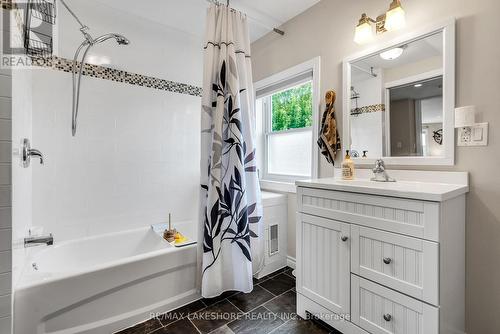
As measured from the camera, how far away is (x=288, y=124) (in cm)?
254

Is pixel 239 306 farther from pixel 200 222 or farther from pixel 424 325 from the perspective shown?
pixel 424 325

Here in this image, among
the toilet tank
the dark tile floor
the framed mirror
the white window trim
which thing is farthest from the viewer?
the toilet tank

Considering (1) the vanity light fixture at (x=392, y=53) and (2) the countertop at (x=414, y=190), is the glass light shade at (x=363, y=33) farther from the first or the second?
(2) the countertop at (x=414, y=190)

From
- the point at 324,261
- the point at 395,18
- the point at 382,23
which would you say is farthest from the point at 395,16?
the point at 324,261

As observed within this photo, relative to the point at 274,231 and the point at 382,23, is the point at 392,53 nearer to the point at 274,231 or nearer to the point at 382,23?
the point at 382,23

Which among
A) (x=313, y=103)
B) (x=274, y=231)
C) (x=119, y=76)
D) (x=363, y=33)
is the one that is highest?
(x=363, y=33)

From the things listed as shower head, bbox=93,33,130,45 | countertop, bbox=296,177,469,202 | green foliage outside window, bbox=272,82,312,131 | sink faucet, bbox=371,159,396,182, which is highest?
shower head, bbox=93,33,130,45

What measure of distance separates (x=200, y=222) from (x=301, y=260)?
0.77 m

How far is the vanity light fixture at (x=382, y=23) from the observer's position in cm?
143

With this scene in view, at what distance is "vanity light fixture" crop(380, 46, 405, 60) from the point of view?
5.01ft

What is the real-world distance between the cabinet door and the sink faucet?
0.45 m

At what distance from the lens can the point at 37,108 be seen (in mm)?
1778

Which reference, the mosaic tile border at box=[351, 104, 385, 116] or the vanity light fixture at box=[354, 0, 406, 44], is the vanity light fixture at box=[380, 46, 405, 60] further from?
the mosaic tile border at box=[351, 104, 385, 116]
